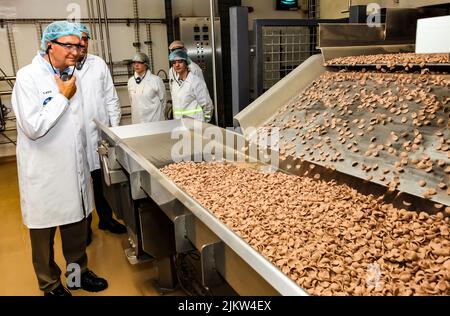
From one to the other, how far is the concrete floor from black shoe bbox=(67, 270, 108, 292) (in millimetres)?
29

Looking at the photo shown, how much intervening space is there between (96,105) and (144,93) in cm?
97

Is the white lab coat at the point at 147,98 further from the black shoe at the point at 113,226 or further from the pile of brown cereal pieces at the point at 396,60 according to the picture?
the pile of brown cereal pieces at the point at 396,60

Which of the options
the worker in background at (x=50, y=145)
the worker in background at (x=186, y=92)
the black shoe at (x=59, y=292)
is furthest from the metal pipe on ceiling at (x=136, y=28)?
the black shoe at (x=59, y=292)

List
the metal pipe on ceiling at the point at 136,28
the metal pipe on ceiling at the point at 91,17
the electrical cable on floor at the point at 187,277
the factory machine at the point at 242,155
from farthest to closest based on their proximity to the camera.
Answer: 1. the metal pipe on ceiling at the point at 136,28
2. the metal pipe on ceiling at the point at 91,17
3. the electrical cable on floor at the point at 187,277
4. the factory machine at the point at 242,155

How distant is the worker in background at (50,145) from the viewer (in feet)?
6.05

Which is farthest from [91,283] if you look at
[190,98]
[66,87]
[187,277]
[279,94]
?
[190,98]

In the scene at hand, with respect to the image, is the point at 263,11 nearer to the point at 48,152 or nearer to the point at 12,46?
the point at 12,46

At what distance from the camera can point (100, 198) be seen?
303 cm

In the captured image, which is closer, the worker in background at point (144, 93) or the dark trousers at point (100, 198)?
the dark trousers at point (100, 198)

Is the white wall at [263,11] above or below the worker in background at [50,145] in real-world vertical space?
above

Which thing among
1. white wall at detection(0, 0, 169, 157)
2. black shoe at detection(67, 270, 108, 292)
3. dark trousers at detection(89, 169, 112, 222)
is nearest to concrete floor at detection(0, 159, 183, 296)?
black shoe at detection(67, 270, 108, 292)
